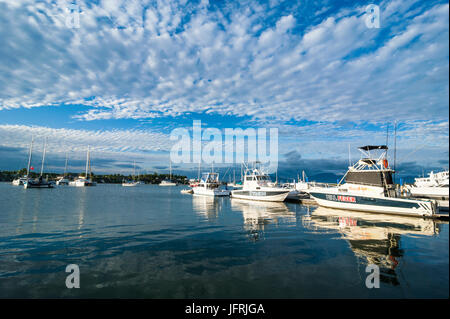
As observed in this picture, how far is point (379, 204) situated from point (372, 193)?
5.22 feet

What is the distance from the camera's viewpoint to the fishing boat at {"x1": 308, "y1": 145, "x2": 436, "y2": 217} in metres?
25.3

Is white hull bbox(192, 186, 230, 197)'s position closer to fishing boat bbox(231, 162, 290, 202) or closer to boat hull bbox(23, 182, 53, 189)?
fishing boat bbox(231, 162, 290, 202)

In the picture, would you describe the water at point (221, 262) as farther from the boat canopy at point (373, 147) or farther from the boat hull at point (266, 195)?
the boat hull at point (266, 195)

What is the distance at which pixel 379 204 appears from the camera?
27.4 m

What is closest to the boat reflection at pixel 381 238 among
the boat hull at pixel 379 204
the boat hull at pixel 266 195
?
the boat hull at pixel 379 204

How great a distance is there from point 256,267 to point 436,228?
2146 centimetres

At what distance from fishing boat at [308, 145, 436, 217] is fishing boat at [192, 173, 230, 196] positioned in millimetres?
38583

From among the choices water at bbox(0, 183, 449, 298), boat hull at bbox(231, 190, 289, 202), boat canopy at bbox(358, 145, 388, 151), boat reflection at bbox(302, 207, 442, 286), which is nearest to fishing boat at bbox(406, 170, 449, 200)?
boat canopy at bbox(358, 145, 388, 151)

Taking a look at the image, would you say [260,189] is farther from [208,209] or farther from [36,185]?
[36,185]

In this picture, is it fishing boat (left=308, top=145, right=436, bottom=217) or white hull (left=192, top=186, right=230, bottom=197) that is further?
white hull (left=192, top=186, right=230, bottom=197)

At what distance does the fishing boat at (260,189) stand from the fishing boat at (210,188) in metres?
13.3

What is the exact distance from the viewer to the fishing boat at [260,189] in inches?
1791


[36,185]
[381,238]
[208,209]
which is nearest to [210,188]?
[208,209]
